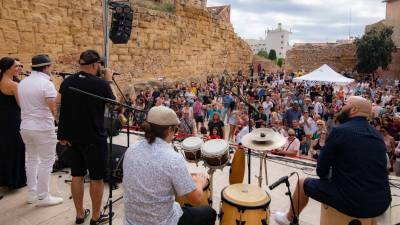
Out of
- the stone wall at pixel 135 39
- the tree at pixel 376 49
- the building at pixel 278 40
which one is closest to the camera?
the stone wall at pixel 135 39

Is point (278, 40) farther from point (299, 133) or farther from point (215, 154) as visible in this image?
point (215, 154)

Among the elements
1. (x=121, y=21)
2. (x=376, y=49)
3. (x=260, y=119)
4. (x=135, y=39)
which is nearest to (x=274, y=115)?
(x=260, y=119)

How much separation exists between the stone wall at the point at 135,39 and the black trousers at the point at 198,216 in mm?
8803

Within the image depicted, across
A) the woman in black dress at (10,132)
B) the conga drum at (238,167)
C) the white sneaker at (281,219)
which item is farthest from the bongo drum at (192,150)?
the woman in black dress at (10,132)

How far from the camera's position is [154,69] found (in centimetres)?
1559

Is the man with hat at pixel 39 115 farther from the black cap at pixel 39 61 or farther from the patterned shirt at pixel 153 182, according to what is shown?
the patterned shirt at pixel 153 182

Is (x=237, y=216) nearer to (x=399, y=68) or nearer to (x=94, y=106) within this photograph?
(x=94, y=106)

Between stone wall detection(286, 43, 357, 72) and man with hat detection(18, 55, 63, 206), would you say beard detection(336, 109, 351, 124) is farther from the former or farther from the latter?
stone wall detection(286, 43, 357, 72)

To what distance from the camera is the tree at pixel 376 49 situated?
85.9 feet

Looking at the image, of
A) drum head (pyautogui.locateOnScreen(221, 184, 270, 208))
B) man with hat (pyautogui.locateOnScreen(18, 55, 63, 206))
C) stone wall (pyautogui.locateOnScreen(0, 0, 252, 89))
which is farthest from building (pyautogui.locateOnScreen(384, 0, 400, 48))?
man with hat (pyautogui.locateOnScreen(18, 55, 63, 206))

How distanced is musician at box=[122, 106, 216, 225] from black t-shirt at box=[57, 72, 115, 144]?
3.10 ft

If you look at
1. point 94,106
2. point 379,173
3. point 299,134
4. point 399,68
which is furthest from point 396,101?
point 399,68

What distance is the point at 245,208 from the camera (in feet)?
8.95

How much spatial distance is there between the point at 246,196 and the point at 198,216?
0.61 meters
